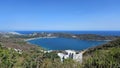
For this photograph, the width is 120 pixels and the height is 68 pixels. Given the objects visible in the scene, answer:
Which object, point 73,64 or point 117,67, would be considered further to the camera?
point 73,64

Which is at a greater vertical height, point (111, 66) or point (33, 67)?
point (111, 66)

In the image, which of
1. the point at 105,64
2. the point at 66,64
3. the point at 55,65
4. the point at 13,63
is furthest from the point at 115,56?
the point at 13,63

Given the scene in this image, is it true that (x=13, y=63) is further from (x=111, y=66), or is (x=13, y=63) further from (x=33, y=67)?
(x=111, y=66)

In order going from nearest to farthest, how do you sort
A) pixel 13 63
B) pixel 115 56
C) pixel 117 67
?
pixel 117 67, pixel 115 56, pixel 13 63

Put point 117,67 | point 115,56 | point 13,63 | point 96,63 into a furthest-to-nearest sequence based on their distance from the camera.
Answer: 1. point 13,63
2. point 115,56
3. point 96,63
4. point 117,67

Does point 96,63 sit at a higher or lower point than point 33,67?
higher

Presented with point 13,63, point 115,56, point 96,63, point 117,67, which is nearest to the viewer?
point 117,67

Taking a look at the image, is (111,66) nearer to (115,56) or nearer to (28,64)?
(115,56)

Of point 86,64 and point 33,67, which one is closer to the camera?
point 86,64

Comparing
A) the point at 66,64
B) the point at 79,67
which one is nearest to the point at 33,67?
the point at 66,64
